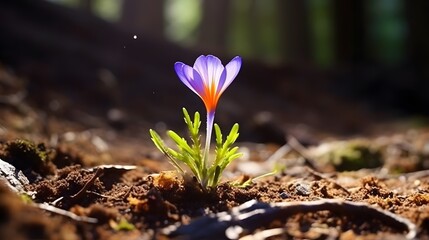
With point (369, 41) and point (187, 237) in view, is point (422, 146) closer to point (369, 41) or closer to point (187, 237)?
point (187, 237)

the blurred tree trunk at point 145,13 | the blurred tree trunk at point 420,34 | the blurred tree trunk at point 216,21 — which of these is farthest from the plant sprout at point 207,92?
the blurred tree trunk at point 216,21

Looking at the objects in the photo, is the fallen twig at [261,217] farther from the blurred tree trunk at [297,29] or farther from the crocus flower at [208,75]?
the blurred tree trunk at [297,29]

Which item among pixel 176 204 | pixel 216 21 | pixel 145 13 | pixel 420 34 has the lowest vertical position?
pixel 176 204

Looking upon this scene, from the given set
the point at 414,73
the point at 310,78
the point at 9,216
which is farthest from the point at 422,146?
the point at 414,73

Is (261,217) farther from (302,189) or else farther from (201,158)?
(302,189)

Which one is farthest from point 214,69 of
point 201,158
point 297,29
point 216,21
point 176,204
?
point 216,21

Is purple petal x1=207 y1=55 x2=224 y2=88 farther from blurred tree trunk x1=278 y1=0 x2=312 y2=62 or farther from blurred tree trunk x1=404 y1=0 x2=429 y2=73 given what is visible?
blurred tree trunk x1=278 y1=0 x2=312 y2=62
